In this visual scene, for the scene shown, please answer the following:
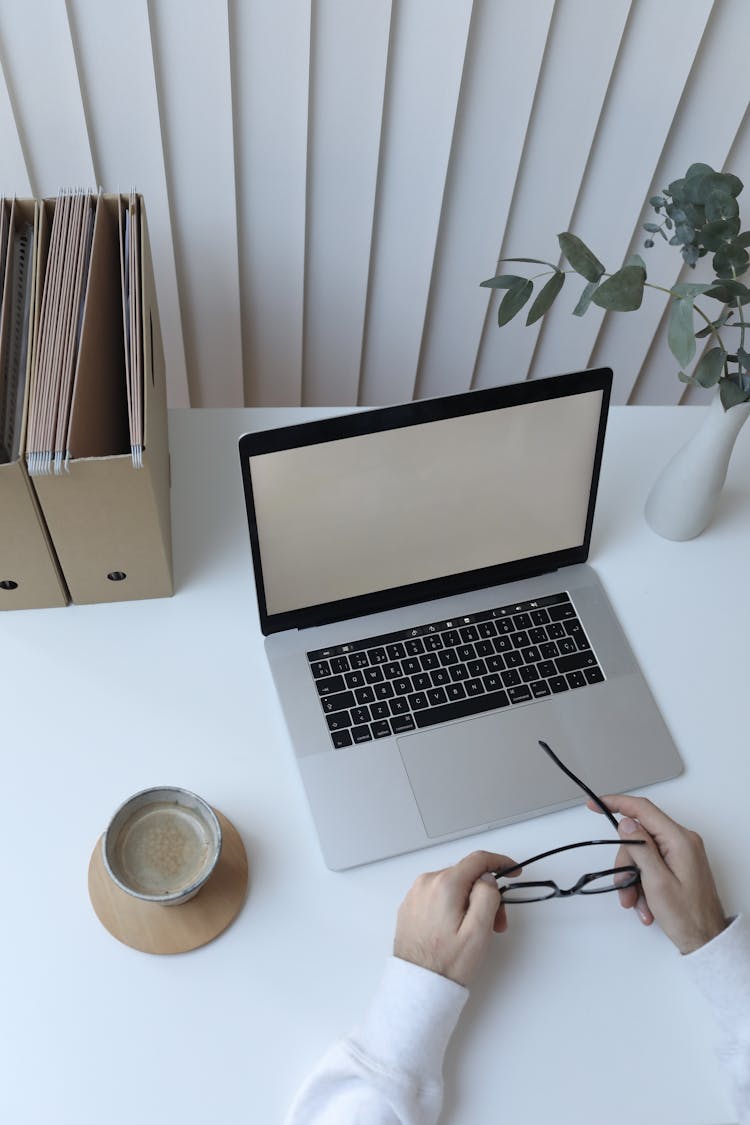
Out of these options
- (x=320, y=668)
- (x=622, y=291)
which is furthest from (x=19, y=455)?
(x=622, y=291)

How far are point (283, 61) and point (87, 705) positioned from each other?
735 millimetres

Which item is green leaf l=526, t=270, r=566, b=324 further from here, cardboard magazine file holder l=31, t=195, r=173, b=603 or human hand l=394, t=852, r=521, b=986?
human hand l=394, t=852, r=521, b=986

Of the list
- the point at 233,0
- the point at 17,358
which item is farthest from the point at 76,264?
the point at 233,0

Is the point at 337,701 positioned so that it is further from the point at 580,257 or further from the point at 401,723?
the point at 580,257

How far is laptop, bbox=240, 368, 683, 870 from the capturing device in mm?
857

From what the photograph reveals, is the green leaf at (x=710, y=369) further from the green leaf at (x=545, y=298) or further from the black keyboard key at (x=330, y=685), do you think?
the black keyboard key at (x=330, y=685)

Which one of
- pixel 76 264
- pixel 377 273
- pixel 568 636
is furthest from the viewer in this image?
pixel 377 273

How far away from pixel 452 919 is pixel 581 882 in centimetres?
12

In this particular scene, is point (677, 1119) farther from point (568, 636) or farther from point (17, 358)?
point (17, 358)

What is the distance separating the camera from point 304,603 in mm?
947

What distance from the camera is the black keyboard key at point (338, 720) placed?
90 cm

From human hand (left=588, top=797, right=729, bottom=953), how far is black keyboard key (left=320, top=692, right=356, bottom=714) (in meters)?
0.26

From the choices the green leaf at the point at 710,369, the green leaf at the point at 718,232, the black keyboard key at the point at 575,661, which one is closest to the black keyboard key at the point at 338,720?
the black keyboard key at the point at 575,661

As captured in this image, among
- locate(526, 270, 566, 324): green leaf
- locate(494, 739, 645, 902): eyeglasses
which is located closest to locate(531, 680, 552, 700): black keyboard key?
locate(494, 739, 645, 902): eyeglasses
